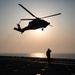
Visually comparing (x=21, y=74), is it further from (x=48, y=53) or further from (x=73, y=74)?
(x=48, y=53)

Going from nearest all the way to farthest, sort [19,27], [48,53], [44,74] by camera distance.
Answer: [44,74] < [48,53] < [19,27]

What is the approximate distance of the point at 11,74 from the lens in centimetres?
1930

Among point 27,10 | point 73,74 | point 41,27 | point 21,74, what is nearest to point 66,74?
point 73,74

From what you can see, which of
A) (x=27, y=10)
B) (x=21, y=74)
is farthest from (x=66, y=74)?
(x=27, y=10)

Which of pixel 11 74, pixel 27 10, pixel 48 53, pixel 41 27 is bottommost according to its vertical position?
pixel 11 74

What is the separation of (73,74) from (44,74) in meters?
3.02

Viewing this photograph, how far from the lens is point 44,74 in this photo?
19156 millimetres

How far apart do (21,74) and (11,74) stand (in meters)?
1.04

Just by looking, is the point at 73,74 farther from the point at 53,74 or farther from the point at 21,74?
the point at 21,74

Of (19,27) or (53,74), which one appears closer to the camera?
(53,74)

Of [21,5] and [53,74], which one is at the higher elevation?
[21,5]

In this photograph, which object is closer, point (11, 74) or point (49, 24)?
point (11, 74)

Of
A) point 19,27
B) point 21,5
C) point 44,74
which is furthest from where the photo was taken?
point 19,27

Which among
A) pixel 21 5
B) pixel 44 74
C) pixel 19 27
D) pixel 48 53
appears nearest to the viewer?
pixel 44 74
